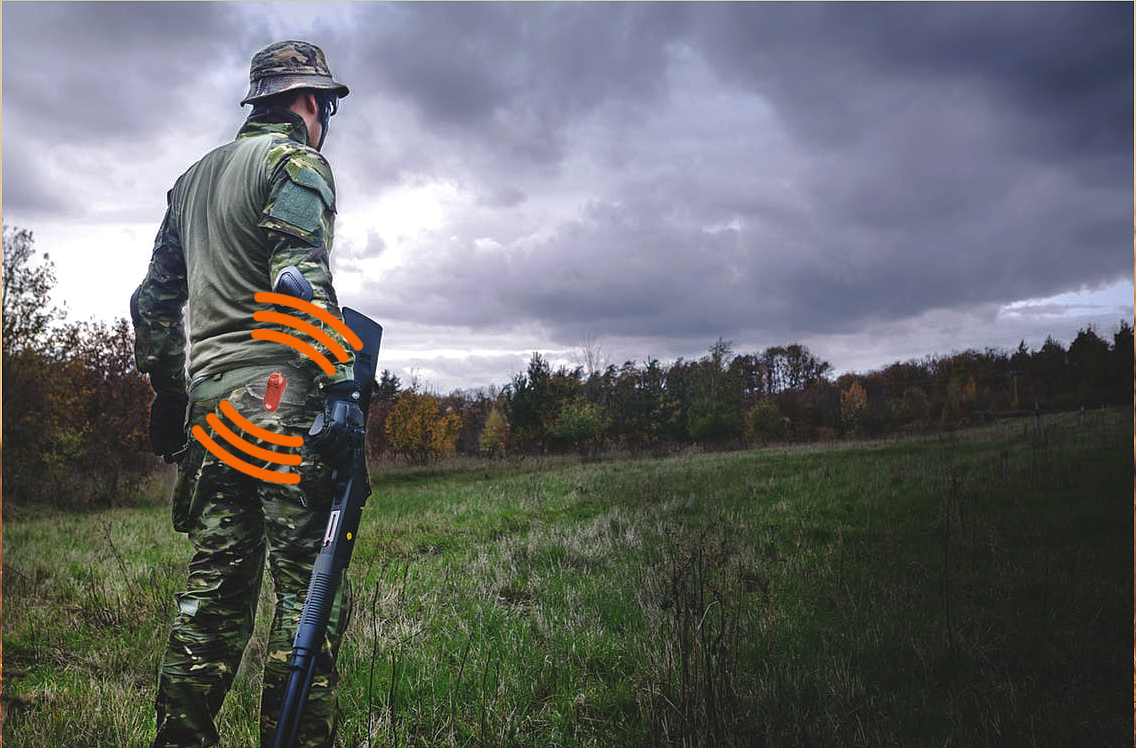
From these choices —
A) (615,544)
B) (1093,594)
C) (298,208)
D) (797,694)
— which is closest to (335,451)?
(298,208)

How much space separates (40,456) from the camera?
47.6 feet

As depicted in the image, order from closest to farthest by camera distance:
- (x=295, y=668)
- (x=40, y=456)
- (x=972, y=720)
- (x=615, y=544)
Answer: (x=295, y=668) → (x=972, y=720) → (x=615, y=544) → (x=40, y=456)

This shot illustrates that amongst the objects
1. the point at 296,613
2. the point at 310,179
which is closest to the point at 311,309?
the point at 310,179

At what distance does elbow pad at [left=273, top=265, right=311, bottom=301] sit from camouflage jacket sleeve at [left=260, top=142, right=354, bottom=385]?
0.03 meters

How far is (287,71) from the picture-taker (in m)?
2.90

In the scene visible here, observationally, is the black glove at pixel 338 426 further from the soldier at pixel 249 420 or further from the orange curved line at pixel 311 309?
the orange curved line at pixel 311 309

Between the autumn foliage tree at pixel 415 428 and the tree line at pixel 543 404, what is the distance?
2.3 inches

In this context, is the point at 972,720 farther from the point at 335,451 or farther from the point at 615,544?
the point at 615,544

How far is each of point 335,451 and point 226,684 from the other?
44.6 inches

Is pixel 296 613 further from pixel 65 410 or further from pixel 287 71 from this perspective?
pixel 65 410

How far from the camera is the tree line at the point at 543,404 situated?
14633 millimetres

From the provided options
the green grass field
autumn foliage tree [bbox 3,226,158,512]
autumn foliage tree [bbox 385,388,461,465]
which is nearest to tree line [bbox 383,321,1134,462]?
autumn foliage tree [bbox 385,388,461,465]

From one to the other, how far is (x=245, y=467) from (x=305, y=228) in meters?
1.02

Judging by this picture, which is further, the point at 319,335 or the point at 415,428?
the point at 415,428
